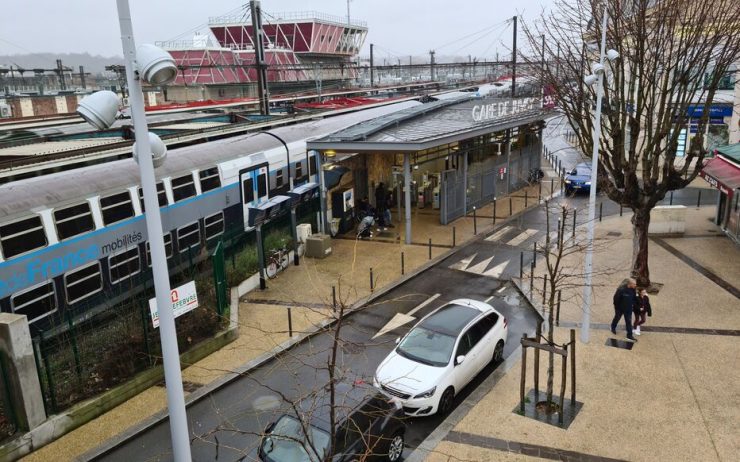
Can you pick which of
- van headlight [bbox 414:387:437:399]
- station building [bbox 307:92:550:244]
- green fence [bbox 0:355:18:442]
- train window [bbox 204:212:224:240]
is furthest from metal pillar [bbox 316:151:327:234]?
green fence [bbox 0:355:18:442]

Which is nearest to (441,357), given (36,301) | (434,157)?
(36,301)

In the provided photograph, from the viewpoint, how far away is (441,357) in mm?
11805

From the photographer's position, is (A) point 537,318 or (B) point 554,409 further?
(A) point 537,318

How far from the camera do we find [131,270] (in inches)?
612

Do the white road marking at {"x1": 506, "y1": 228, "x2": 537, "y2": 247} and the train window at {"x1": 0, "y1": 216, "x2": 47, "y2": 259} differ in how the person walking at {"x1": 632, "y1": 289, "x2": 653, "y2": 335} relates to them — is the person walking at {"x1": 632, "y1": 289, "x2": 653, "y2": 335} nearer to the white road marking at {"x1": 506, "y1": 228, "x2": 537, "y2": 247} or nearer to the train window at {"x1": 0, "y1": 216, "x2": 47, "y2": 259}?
the white road marking at {"x1": 506, "y1": 228, "x2": 537, "y2": 247}

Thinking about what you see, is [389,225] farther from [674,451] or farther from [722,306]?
[674,451]

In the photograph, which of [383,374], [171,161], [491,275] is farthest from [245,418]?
[491,275]

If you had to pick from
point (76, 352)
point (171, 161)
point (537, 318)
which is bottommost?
point (537, 318)

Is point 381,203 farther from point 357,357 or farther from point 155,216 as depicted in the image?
point 155,216

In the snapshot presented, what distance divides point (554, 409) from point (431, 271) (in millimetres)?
9399

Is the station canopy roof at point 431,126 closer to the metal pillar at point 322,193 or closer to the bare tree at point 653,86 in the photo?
the metal pillar at point 322,193

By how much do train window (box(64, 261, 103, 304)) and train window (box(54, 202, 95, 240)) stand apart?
0.89 m

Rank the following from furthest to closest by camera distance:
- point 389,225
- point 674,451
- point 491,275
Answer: point 389,225 < point 491,275 < point 674,451

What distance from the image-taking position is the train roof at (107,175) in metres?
13.0
